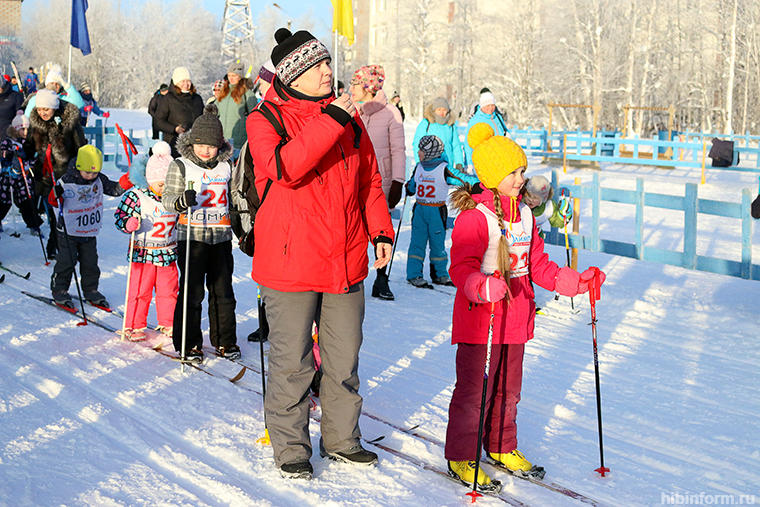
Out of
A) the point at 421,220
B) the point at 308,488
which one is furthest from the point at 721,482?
the point at 421,220

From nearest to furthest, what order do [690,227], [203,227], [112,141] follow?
[203,227] < [690,227] < [112,141]

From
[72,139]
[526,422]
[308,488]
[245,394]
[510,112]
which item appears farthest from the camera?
[510,112]

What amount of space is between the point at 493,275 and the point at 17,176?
23.4 feet

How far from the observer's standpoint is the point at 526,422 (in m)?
4.23

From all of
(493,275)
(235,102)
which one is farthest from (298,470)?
(235,102)

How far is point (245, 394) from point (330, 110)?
2.14 meters

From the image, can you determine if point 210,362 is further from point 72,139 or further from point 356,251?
point 72,139

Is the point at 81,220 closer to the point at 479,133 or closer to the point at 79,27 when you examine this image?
the point at 479,133

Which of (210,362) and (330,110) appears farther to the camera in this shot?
(210,362)

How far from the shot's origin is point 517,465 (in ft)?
11.4

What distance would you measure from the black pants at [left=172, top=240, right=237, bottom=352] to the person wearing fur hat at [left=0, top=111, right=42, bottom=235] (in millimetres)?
3708

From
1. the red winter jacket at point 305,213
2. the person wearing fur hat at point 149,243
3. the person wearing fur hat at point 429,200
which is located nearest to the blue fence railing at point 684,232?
the person wearing fur hat at point 429,200

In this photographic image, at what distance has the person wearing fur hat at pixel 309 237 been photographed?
3154mm

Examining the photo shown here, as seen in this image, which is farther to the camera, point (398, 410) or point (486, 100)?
point (486, 100)
